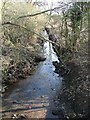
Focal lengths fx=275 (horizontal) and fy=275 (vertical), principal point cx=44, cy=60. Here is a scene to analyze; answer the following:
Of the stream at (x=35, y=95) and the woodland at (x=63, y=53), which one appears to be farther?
the woodland at (x=63, y=53)

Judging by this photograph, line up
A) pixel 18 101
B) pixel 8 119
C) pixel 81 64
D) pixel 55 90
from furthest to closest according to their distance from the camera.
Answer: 1. pixel 81 64
2. pixel 55 90
3. pixel 18 101
4. pixel 8 119

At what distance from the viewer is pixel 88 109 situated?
10609mm

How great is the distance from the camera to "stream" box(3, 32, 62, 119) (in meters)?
11.0

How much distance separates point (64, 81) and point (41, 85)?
1.46 metres

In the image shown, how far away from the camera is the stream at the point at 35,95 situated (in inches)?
434

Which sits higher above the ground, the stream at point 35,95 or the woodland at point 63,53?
the woodland at point 63,53

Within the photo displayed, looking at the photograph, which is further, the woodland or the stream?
the woodland

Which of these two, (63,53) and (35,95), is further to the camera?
(63,53)

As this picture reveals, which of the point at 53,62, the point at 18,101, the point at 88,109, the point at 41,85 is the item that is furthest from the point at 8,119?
the point at 53,62

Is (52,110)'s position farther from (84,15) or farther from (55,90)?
(84,15)

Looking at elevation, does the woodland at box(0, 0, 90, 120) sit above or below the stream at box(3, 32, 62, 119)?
above

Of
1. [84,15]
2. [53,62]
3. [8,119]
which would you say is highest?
[84,15]

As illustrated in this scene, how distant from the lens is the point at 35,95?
12.7 metres

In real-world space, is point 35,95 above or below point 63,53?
below
